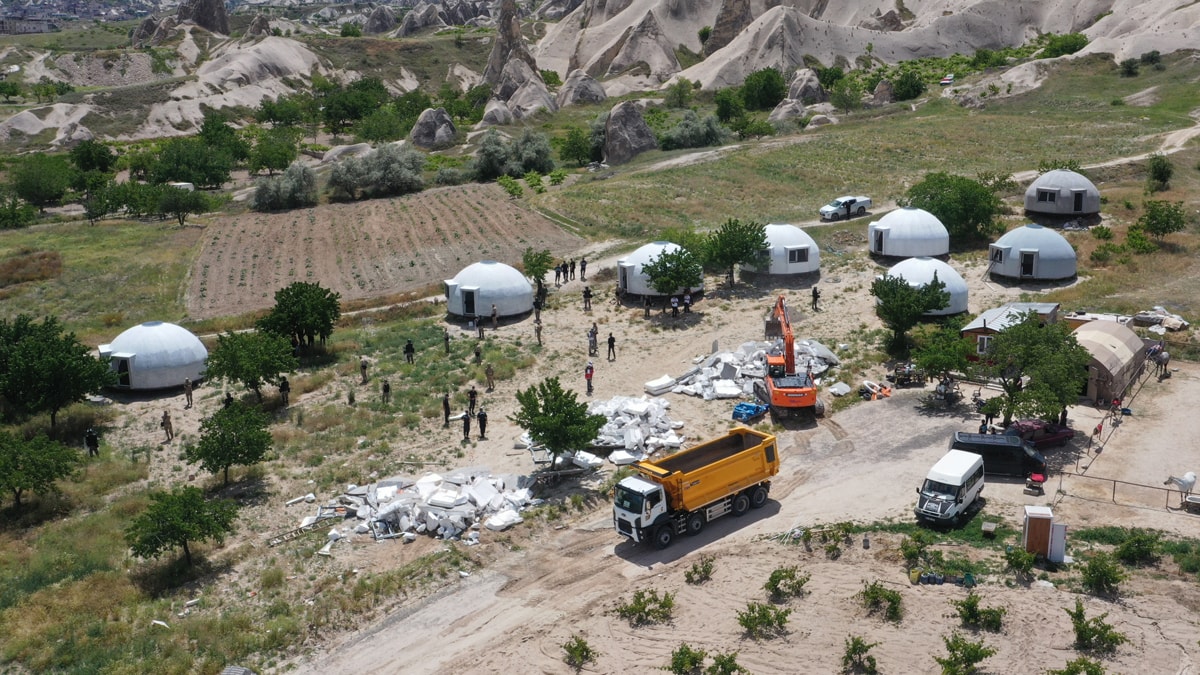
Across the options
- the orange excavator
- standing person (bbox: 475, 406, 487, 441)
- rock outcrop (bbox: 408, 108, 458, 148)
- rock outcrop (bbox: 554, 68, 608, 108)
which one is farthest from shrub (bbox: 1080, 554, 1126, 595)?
rock outcrop (bbox: 554, 68, 608, 108)

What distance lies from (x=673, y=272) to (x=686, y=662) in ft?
97.6

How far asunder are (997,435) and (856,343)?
13.0 metres

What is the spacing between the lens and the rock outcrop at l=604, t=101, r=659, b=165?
94.8 meters

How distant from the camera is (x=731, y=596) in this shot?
2675 cm

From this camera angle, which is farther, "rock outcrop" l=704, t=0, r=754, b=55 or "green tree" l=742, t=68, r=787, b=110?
"rock outcrop" l=704, t=0, r=754, b=55

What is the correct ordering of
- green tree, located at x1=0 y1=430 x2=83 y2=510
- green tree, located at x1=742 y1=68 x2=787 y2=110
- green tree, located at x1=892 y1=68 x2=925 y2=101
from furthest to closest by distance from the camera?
green tree, located at x1=742 y1=68 x2=787 y2=110
green tree, located at x1=892 y1=68 x2=925 y2=101
green tree, located at x1=0 y1=430 x2=83 y2=510

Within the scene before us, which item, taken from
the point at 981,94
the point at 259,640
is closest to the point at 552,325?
the point at 259,640

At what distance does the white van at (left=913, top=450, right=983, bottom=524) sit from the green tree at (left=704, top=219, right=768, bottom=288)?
81.5 feet

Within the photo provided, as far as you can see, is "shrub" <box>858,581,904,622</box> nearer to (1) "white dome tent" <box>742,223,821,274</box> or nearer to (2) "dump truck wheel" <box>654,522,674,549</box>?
(2) "dump truck wheel" <box>654,522,674,549</box>

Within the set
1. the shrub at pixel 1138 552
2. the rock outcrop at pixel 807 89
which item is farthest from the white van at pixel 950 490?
the rock outcrop at pixel 807 89

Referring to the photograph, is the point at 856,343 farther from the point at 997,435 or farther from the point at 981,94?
the point at 981,94

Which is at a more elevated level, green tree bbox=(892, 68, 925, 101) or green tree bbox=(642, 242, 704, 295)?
green tree bbox=(892, 68, 925, 101)

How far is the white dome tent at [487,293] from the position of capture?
170 ft

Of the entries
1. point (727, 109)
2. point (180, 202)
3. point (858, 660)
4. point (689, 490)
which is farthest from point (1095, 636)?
point (727, 109)
